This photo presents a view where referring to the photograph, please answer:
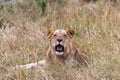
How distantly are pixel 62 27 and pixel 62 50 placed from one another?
1.76 m

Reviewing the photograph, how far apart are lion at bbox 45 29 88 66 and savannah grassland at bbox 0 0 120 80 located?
0.16m

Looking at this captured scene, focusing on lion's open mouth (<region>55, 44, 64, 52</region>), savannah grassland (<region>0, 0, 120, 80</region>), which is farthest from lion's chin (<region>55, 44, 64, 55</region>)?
savannah grassland (<region>0, 0, 120, 80</region>)

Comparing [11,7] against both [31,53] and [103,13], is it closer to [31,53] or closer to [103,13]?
[103,13]

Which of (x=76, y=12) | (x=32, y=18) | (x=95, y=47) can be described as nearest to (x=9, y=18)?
(x=32, y=18)

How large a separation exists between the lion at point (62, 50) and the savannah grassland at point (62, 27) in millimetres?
159

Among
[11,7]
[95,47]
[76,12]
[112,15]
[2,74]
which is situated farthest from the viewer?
[11,7]

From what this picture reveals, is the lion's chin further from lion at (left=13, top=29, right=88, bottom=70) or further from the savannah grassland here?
the savannah grassland

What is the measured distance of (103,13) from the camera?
331 inches

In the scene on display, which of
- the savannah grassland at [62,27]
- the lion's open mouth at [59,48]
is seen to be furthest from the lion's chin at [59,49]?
the savannah grassland at [62,27]

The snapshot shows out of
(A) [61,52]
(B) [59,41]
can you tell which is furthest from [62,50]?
(B) [59,41]

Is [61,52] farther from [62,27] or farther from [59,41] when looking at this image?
[62,27]

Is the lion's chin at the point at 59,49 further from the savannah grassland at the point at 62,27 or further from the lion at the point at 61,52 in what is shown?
the savannah grassland at the point at 62,27

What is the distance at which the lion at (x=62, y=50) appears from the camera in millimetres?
→ 5918

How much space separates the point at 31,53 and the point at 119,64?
1.70m
